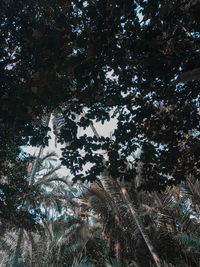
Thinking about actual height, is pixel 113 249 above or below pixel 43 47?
below

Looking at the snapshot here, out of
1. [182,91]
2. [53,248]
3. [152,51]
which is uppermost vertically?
[152,51]

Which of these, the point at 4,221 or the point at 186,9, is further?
the point at 4,221

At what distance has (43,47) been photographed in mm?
2529

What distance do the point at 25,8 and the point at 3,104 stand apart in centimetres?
272

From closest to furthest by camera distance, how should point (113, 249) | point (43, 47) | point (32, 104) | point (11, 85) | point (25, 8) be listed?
point (32, 104)
point (43, 47)
point (11, 85)
point (25, 8)
point (113, 249)

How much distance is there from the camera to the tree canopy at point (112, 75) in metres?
2.31

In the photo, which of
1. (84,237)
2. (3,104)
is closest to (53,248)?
(84,237)

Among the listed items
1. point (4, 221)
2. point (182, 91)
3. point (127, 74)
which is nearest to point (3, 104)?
point (127, 74)

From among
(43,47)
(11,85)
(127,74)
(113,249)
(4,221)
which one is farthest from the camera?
(113,249)

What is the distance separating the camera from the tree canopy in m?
2.31

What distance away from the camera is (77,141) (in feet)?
9.78

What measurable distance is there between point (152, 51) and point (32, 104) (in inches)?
64.1

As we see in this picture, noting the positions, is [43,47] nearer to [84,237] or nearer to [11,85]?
[11,85]

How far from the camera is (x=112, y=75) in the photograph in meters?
3.02
